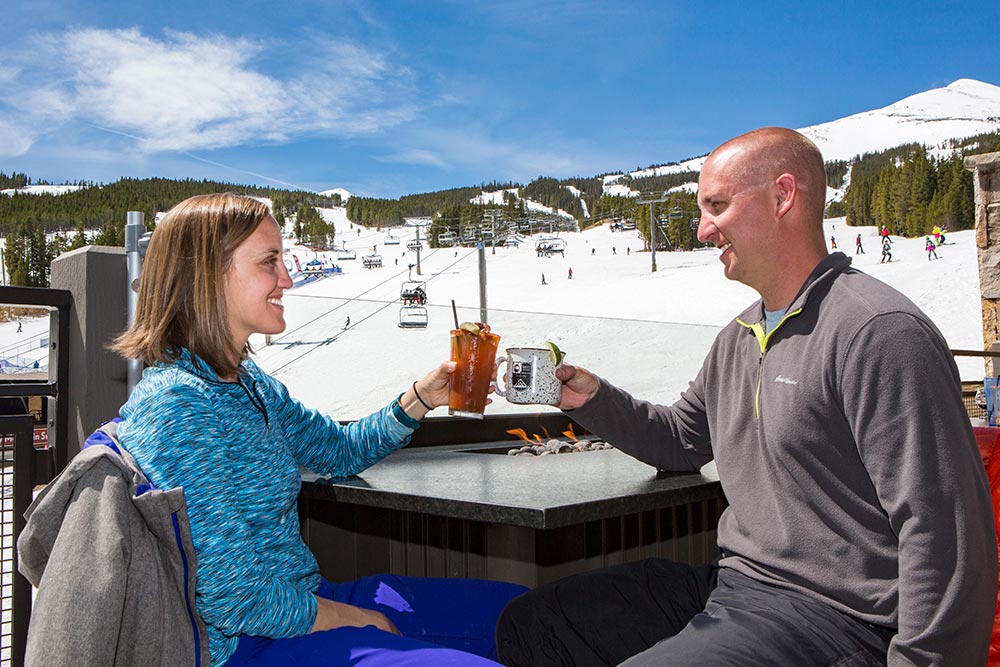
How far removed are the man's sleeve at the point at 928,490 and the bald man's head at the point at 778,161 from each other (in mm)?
419

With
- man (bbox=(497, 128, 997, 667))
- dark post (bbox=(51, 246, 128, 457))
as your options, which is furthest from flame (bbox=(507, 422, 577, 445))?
dark post (bbox=(51, 246, 128, 457))

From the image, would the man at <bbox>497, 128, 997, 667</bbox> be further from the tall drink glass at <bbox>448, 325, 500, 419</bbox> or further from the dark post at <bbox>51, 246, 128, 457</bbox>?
the dark post at <bbox>51, 246, 128, 457</bbox>

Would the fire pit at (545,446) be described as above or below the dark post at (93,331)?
below

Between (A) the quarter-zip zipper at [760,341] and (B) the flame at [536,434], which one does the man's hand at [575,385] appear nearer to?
(A) the quarter-zip zipper at [760,341]

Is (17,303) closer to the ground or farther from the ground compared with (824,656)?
farther from the ground

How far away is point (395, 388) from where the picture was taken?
15.9 ft

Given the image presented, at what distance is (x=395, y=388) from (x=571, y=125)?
618 ft

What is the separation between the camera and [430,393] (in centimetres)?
170

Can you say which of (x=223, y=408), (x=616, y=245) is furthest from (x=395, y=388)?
(x=616, y=245)

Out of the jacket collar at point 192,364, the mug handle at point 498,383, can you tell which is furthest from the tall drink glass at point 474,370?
the jacket collar at point 192,364

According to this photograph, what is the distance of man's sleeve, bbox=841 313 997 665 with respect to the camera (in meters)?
1.01

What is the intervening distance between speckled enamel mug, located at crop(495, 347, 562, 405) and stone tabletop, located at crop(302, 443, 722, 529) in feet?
0.54

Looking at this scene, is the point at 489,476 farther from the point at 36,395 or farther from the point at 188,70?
the point at 188,70

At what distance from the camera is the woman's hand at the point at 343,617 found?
1.21 meters
